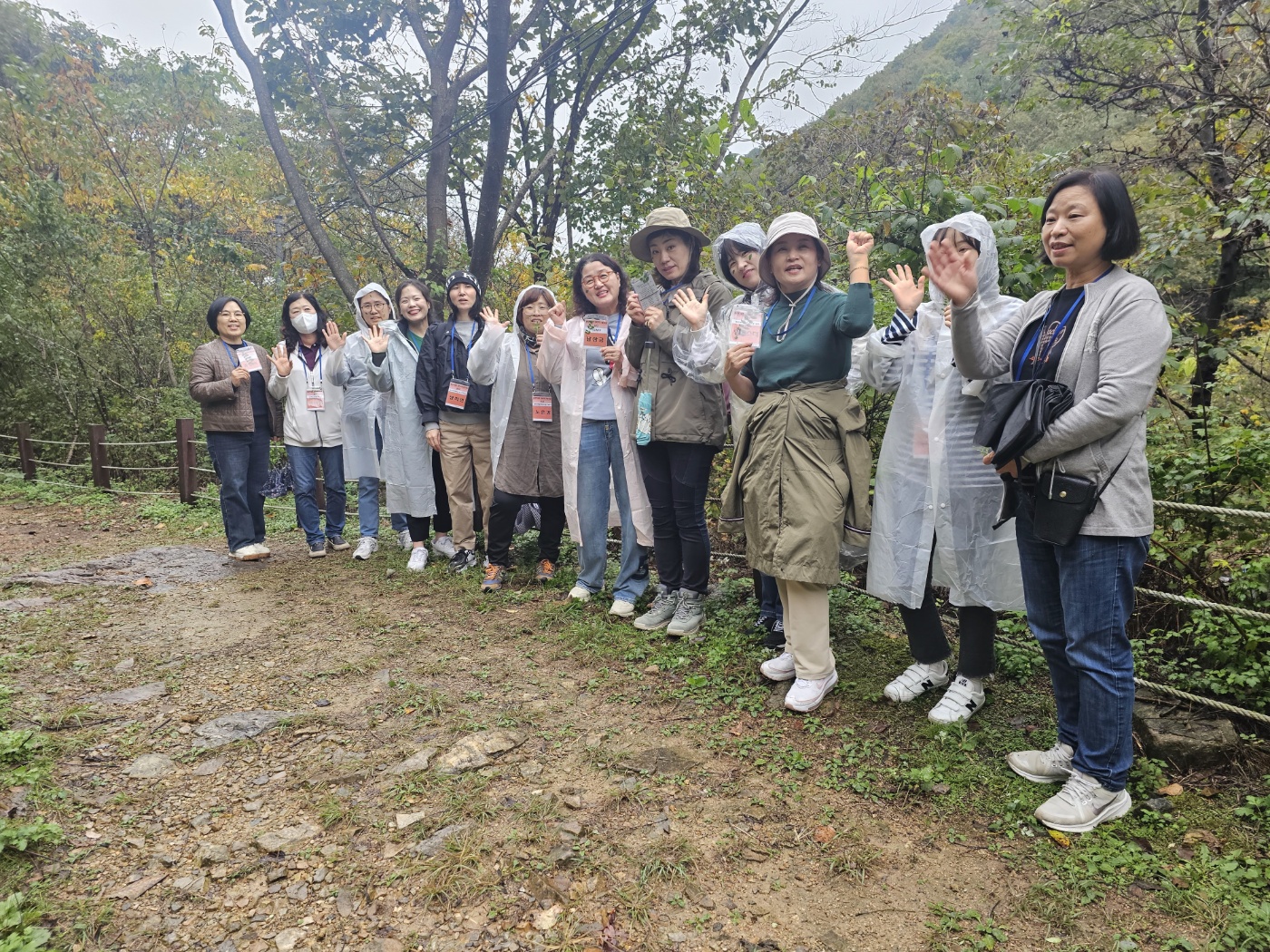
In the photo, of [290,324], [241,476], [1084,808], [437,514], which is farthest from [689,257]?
[241,476]

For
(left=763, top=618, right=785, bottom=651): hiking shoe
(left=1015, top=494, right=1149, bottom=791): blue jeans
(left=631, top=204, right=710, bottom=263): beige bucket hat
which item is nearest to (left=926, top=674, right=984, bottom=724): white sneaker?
(left=1015, top=494, right=1149, bottom=791): blue jeans

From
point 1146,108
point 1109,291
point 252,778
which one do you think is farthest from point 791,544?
point 1146,108

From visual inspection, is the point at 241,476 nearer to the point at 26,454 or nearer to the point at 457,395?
the point at 457,395

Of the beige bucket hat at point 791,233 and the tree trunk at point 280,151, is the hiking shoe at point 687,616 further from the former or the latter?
the tree trunk at point 280,151

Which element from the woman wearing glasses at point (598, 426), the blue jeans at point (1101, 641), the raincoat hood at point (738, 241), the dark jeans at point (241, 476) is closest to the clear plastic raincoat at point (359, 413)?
the dark jeans at point (241, 476)

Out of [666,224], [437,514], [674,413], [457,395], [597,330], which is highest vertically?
[666,224]

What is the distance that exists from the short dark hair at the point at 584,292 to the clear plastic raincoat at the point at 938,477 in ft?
5.47

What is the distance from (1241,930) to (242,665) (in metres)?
3.98

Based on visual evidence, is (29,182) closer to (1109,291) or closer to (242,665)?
(242,665)

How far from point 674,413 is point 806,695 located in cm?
146

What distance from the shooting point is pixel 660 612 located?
3992 millimetres

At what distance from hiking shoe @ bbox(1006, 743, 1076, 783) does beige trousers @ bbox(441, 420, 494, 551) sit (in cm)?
346

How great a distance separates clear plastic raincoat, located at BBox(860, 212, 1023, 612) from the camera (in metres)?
2.67

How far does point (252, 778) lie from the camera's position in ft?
8.69
